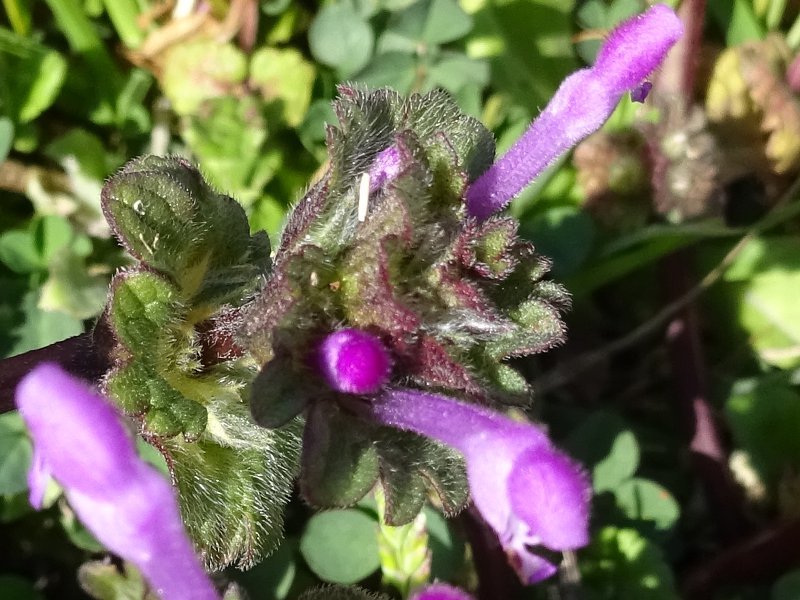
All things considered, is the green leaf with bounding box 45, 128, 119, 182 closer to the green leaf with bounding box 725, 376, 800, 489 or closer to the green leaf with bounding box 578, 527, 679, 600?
the green leaf with bounding box 578, 527, 679, 600

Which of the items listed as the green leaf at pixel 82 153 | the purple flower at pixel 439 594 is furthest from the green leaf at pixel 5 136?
the purple flower at pixel 439 594

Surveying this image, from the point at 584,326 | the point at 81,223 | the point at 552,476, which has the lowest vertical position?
the point at 584,326

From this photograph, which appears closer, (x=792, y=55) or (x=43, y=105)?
(x=43, y=105)

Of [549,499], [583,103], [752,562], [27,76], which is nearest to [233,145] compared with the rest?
[27,76]

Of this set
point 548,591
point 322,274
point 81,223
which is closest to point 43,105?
point 81,223

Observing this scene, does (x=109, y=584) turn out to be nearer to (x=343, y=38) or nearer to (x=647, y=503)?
(x=647, y=503)

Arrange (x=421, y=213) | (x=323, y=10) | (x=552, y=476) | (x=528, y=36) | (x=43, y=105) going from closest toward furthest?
(x=552, y=476), (x=421, y=213), (x=43, y=105), (x=323, y=10), (x=528, y=36)

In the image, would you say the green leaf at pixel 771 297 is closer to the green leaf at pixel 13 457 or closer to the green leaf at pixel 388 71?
the green leaf at pixel 388 71

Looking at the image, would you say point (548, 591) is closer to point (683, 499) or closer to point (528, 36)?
point (683, 499)
